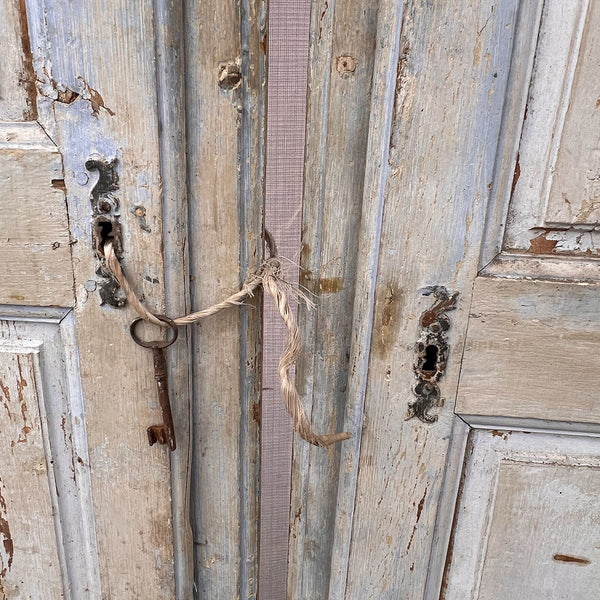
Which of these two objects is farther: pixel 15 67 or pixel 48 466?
pixel 48 466

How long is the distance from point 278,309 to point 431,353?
0.58 ft

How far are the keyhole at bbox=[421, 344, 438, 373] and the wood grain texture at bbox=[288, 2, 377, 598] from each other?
0.28 feet

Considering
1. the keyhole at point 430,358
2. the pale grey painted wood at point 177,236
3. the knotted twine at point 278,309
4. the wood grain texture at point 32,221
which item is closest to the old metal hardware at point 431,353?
the keyhole at point 430,358

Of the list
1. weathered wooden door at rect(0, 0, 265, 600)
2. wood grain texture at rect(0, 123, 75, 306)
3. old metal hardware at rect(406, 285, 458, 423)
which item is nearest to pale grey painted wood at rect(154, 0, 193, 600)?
weathered wooden door at rect(0, 0, 265, 600)

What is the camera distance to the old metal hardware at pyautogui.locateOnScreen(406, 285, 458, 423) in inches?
19.7

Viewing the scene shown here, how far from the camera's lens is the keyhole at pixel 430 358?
0.52 meters


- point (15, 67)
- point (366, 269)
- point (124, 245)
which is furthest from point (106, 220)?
point (366, 269)

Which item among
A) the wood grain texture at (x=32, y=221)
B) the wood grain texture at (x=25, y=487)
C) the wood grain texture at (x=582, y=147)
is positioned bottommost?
the wood grain texture at (x=25, y=487)

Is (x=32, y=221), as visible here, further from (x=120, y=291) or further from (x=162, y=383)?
(x=162, y=383)

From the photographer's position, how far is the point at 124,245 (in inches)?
19.4

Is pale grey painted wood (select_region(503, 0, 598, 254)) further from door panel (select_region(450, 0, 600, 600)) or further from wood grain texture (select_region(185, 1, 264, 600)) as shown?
wood grain texture (select_region(185, 1, 264, 600))

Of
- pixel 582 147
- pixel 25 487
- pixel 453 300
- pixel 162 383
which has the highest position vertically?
pixel 582 147

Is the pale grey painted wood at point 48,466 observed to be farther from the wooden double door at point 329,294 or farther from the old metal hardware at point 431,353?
the old metal hardware at point 431,353

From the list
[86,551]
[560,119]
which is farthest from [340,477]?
[560,119]
